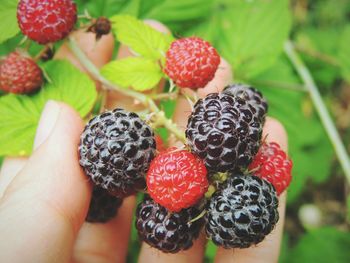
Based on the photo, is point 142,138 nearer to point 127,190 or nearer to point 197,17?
point 127,190

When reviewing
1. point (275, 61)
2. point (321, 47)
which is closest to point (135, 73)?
point (275, 61)

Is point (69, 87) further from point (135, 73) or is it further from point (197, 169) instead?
point (197, 169)

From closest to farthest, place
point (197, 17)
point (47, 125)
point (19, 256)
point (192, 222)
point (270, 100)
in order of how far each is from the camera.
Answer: point (19, 256) → point (192, 222) → point (47, 125) → point (197, 17) → point (270, 100)

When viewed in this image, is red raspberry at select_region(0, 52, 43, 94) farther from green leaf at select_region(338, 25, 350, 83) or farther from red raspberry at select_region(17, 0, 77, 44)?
green leaf at select_region(338, 25, 350, 83)

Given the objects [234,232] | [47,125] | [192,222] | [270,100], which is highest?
[47,125]

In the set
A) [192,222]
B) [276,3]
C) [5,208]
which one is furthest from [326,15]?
[5,208]

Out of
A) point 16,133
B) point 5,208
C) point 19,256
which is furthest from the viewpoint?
point 16,133

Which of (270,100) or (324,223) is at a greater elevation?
(270,100)
